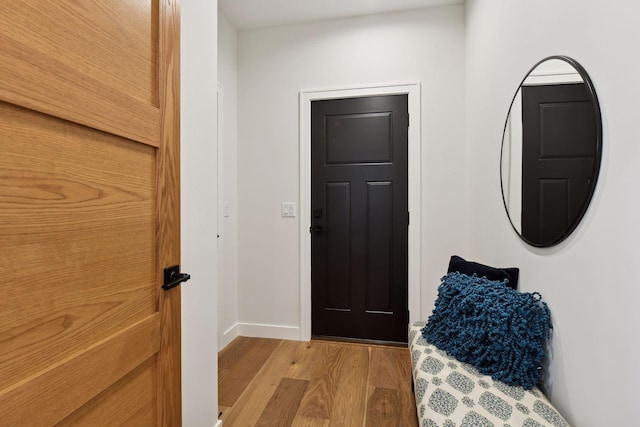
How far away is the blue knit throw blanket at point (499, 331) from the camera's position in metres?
1.12

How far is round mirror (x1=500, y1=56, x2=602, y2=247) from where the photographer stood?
3.07ft

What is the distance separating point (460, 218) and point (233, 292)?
77.8 inches

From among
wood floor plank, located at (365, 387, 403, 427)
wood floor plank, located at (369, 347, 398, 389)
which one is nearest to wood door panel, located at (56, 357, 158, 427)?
wood floor plank, located at (365, 387, 403, 427)

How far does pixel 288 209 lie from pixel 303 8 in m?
1.59

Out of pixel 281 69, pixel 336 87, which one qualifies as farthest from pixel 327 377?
pixel 281 69

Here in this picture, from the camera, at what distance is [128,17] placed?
0.78 metres

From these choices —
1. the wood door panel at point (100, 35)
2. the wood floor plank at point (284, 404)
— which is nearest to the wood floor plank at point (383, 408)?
the wood floor plank at point (284, 404)

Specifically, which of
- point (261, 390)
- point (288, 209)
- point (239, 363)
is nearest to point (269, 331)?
point (239, 363)

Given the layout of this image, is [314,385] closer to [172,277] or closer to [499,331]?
[499,331]

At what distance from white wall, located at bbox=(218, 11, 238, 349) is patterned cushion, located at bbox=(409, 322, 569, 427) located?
1701 mm

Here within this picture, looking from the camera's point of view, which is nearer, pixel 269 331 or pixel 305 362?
pixel 305 362

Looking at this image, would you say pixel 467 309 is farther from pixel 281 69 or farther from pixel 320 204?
pixel 281 69

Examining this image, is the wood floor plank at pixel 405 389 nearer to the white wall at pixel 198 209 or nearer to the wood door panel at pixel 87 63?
the white wall at pixel 198 209

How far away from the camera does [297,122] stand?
2516 mm
